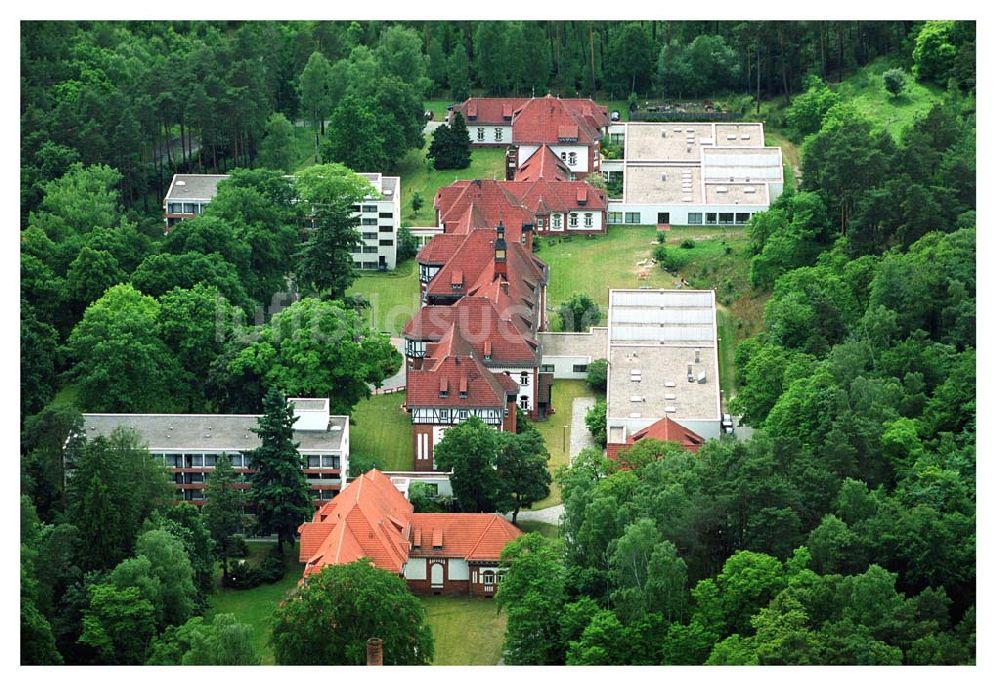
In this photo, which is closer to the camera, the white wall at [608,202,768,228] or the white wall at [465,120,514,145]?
the white wall at [608,202,768,228]

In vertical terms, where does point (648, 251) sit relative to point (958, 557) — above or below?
above

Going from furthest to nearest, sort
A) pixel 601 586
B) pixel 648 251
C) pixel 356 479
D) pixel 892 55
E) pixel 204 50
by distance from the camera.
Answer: pixel 892 55 → pixel 204 50 → pixel 648 251 → pixel 356 479 → pixel 601 586

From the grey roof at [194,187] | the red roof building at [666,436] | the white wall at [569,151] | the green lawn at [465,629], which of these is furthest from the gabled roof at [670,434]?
the white wall at [569,151]

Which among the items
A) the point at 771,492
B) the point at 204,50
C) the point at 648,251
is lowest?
the point at 771,492

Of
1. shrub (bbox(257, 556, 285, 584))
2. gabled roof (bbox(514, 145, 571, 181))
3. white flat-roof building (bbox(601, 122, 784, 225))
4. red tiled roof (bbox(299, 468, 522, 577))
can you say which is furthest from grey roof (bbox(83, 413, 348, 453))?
gabled roof (bbox(514, 145, 571, 181))

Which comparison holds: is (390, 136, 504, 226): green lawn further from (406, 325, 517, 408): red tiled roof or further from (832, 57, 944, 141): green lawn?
(406, 325, 517, 408): red tiled roof

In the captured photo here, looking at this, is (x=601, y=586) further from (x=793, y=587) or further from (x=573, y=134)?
(x=573, y=134)
